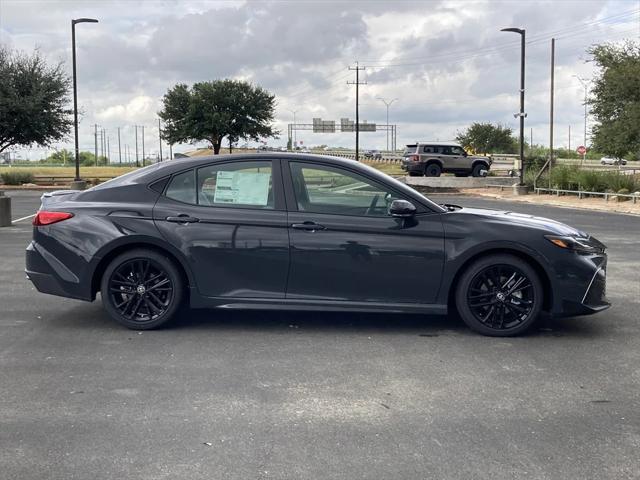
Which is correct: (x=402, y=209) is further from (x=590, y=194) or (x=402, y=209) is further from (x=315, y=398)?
(x=590, y=194)

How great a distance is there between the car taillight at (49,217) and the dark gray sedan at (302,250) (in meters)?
0.01

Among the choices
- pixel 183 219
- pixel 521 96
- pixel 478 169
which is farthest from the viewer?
pixel 478 169

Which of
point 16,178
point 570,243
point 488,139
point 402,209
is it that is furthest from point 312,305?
point 488,139

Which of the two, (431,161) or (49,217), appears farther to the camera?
(431,161)

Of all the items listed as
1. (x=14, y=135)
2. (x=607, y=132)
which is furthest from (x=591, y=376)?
(x=14, y=135)

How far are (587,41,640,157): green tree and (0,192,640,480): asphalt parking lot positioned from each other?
27148mm

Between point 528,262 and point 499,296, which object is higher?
point 528,262

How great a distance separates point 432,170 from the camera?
39844 mm

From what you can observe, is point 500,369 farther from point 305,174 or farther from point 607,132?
point 607,132

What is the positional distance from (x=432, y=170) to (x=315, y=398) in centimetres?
3614

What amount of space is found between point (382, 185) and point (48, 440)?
344 cm

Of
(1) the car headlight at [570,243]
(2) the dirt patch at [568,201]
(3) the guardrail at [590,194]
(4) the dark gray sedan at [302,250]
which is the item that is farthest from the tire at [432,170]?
(1) the car headlight at [570,243]

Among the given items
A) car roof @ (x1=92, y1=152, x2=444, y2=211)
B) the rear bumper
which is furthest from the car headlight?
the rear bumper

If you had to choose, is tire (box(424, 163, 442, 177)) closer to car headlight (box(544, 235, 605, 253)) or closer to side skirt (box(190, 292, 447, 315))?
car headlight (box(544, 235, 605, 253))
